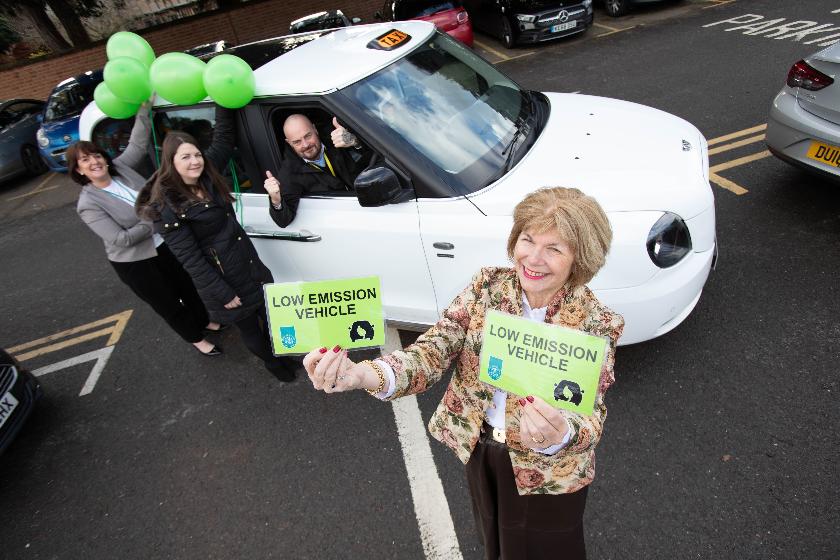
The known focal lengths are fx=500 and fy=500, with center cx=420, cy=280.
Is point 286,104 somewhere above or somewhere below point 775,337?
above

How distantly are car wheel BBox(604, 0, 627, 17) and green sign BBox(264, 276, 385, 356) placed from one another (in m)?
11.6

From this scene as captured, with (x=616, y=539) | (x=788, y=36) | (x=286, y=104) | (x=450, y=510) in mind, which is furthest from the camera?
(x=788, y=36)

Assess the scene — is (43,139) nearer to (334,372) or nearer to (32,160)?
(32,160)

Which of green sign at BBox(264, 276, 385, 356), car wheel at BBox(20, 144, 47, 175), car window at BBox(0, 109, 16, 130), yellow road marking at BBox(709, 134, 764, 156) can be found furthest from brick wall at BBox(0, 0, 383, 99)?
green sign at BBox(264, 276, 385, 356)

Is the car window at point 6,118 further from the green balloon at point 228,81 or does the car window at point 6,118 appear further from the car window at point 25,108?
the green balloon at point 228,81

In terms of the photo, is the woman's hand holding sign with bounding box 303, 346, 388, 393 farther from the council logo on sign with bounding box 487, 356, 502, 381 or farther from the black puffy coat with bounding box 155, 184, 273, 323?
the black puffy coat with bounding box 155, 184, 273, 323

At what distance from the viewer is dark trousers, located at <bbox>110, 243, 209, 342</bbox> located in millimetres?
3691

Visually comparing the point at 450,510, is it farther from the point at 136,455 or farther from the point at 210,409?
the point at 136,455

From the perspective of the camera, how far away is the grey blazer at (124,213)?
3393 millimetres

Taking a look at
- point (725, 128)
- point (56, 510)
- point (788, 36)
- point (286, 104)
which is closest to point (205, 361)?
point (56, 510)

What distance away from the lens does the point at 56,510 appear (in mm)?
3227

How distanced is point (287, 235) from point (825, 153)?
3972 mm

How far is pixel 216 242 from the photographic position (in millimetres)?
3037

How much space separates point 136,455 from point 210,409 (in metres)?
0.54
